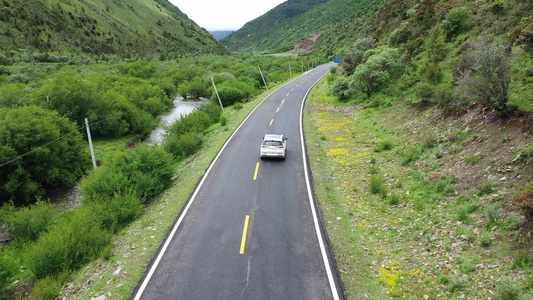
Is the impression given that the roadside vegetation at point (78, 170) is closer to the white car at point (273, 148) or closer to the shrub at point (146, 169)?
the shrub at point (146, 169)

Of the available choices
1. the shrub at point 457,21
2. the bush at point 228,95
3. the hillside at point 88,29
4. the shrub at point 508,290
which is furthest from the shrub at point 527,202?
the hillside at point 88,29

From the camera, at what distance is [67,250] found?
1046 cm

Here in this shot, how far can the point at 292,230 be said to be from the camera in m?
11.4

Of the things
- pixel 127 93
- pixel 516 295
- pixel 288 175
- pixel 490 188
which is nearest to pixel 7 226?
pixel 288 175

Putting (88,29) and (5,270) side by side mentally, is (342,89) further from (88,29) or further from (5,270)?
(88,29)

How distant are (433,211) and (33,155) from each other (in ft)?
90.5

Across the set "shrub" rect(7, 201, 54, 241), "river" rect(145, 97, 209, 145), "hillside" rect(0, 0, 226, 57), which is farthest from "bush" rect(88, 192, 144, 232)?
"hillside" rect(0, 0, 226, 57)

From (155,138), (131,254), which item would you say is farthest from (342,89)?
(131,254)

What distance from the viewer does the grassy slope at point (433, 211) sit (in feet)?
26.0

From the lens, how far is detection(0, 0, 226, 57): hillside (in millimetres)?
79812

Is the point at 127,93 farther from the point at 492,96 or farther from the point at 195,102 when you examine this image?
the point at 492,96

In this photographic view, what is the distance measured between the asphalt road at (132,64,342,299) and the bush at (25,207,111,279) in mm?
3078

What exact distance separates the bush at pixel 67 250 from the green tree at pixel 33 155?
40.0 ft

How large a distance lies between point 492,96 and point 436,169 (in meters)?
4.12
